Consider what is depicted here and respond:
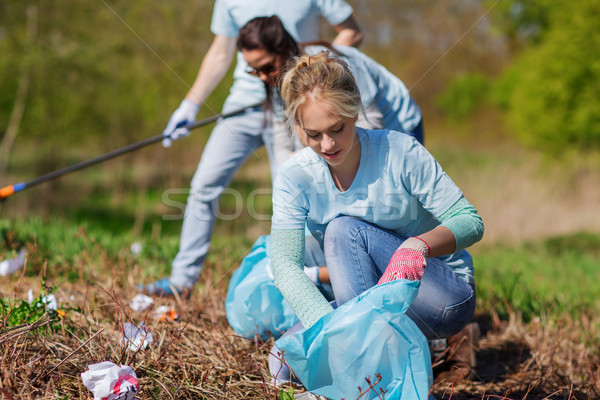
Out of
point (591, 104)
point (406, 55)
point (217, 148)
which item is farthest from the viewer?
point (406, 55)

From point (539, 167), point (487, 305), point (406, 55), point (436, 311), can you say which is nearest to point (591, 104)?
point (539, 167)

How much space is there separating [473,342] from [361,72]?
1.12 m

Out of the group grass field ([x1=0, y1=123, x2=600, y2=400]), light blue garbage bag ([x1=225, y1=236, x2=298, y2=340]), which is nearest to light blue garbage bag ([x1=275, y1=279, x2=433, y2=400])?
grass field ([x1=0, y1=123, x2=600, y2=400])

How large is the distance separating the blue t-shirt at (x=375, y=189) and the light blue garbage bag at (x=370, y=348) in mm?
348

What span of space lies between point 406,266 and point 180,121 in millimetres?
1861

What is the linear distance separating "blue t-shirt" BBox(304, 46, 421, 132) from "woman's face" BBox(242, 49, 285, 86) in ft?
0.43

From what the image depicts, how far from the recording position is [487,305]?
2967 millimetres

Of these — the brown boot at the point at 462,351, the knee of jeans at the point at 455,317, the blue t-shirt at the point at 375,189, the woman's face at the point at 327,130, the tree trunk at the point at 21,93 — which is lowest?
the tree trunk at the point at 21,93

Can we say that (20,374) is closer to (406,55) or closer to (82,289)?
(82,289)

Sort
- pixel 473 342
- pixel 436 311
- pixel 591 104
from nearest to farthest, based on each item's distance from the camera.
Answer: pixel 436 311, pixel 473 342, pixel 591 104

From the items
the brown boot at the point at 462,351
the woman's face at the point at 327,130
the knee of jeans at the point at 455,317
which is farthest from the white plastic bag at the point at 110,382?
the brown boot at the point at 462,351

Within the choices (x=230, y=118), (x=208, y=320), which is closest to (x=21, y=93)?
(x=230, y=118)

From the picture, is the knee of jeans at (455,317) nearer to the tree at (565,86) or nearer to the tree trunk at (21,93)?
the tree at (565,86)

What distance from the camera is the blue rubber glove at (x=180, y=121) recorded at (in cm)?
302
